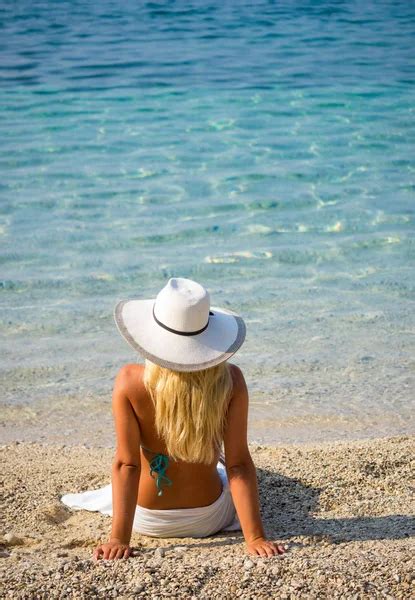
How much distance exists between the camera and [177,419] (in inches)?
117

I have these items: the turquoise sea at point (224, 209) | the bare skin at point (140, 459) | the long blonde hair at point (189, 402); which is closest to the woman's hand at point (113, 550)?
the bare skin at point (140, 459)

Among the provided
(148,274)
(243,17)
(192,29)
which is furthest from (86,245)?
(243,17)

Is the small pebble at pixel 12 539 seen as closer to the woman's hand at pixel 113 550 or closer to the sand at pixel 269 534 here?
the sand at pixel 269 534

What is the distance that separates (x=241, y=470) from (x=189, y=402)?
1.12 ft

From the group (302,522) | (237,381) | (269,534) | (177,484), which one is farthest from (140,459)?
(302,522)

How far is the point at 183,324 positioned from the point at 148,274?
13.1ft

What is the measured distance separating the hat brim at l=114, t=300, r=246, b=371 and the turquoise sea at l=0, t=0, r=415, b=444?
73.6 inches

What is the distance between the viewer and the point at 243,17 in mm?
15719

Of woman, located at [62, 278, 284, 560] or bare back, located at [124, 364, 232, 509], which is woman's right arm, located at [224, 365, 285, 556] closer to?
woman, located at [62, 278, 284, 560]

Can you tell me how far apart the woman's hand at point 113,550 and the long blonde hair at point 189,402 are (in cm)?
38

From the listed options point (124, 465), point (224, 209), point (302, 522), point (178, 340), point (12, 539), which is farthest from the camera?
point (224, 209)

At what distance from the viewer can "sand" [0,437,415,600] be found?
104 inches

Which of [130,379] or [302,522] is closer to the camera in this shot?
[130,379]

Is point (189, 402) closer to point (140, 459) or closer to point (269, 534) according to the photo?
point (140, 459)
